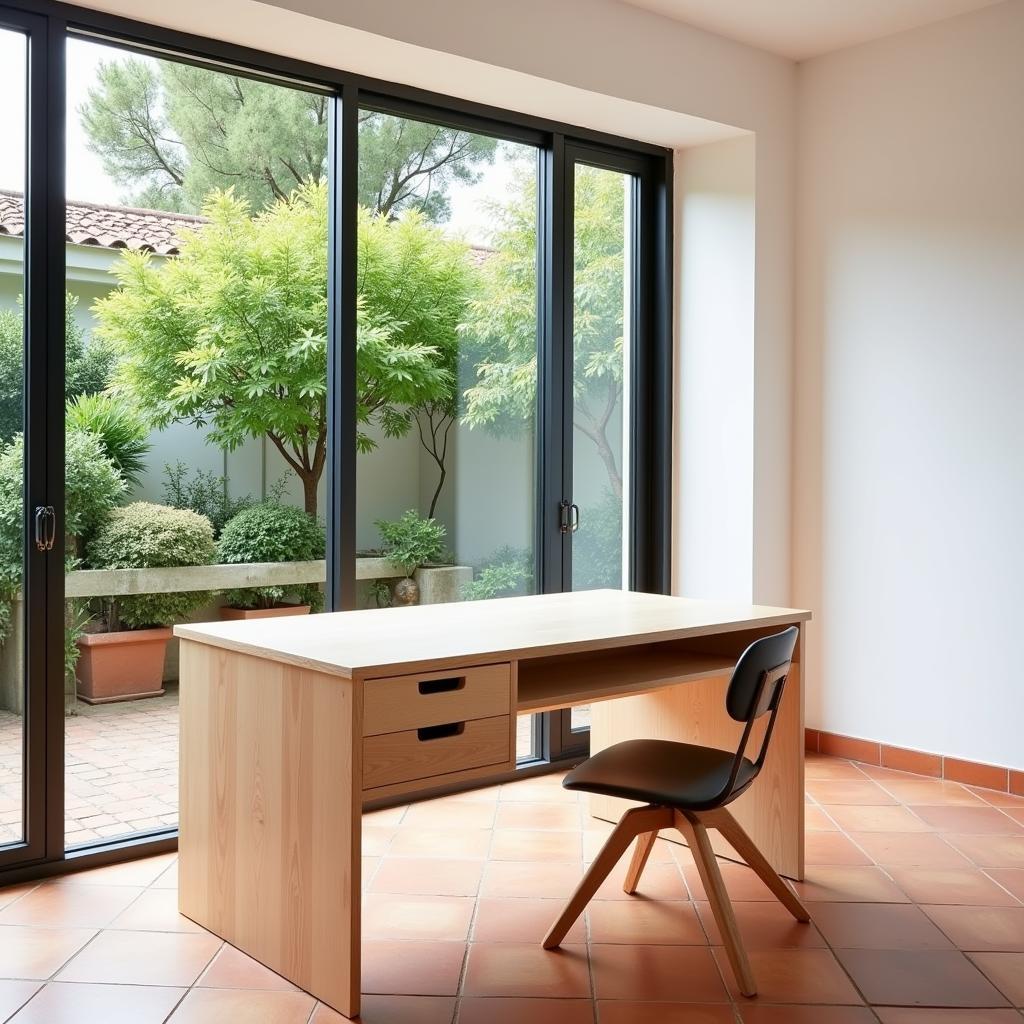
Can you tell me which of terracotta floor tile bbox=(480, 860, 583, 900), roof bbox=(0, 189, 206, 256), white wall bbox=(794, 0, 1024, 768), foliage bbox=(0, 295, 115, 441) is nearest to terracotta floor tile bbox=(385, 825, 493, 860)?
terracotta floor tile bbox=(480, 860, 583, 900)

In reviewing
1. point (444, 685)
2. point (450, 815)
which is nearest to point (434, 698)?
point (444, 685)

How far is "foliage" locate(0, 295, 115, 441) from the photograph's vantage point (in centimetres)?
318

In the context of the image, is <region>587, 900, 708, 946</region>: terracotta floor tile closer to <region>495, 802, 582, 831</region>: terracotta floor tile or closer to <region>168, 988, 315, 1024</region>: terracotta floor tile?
<region>495, 802, 582, 831</region>: terracotta floor tile

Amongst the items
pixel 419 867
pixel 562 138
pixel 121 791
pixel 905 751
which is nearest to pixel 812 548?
pixel 905 751

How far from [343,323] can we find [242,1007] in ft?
6.98

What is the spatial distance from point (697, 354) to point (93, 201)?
2430mm

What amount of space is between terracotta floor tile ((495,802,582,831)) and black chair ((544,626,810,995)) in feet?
2.44

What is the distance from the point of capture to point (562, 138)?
4.43 metres

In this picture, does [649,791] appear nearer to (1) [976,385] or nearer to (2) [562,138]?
(1) [976,385]

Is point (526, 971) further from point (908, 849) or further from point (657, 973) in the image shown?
point (908, 849)

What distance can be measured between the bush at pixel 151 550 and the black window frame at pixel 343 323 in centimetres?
18

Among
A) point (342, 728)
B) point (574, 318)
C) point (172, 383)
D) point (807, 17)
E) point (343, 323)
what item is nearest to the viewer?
Result: point (342, 728)

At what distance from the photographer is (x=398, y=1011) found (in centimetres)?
247

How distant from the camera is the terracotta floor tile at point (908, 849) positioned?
344cm
